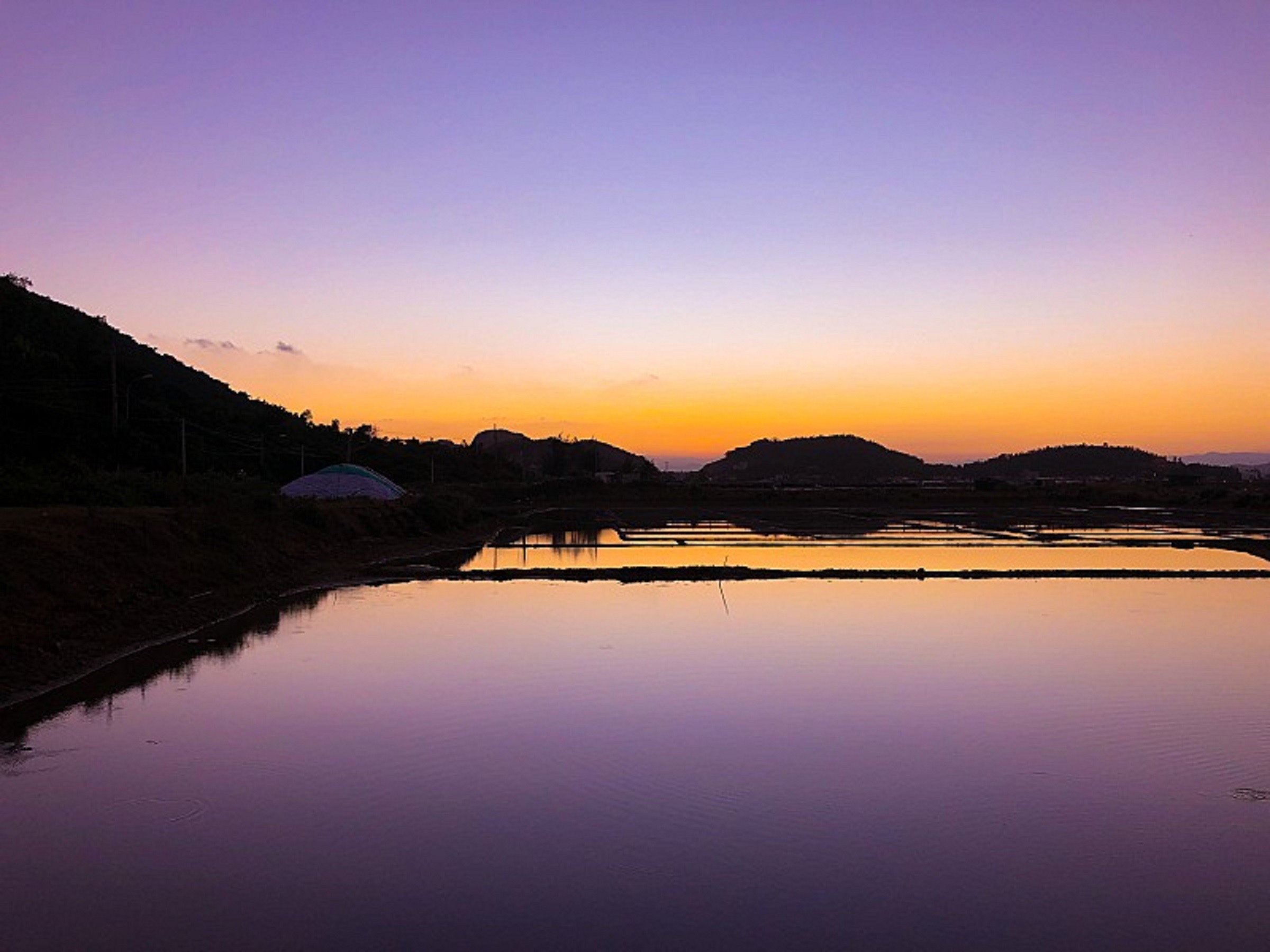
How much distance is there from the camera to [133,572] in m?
13.9

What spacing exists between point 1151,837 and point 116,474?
2460 centimetres

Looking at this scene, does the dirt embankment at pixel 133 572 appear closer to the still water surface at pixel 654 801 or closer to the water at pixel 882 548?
the still water surface at pixel 654 801

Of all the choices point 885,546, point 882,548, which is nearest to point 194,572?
point 882,548

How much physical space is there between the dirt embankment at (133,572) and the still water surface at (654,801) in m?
1.45

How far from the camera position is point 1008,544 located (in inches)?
1099

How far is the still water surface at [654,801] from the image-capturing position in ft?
14.4

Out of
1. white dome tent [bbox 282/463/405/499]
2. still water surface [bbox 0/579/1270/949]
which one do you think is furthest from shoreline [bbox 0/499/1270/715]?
white dome tent [bbox 282/463/405/499]

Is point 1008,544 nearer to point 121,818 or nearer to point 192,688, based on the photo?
point 192,688

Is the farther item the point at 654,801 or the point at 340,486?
the point at 340,486

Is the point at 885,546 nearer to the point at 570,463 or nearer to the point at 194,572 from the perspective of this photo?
the point at 194,572

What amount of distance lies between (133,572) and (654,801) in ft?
35.0

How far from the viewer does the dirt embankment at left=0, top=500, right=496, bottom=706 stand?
10.2 metres

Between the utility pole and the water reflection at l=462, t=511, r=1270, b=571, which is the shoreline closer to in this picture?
the water reflection at l=462, t=511, r=1270, b=571

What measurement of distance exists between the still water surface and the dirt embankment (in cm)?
145
